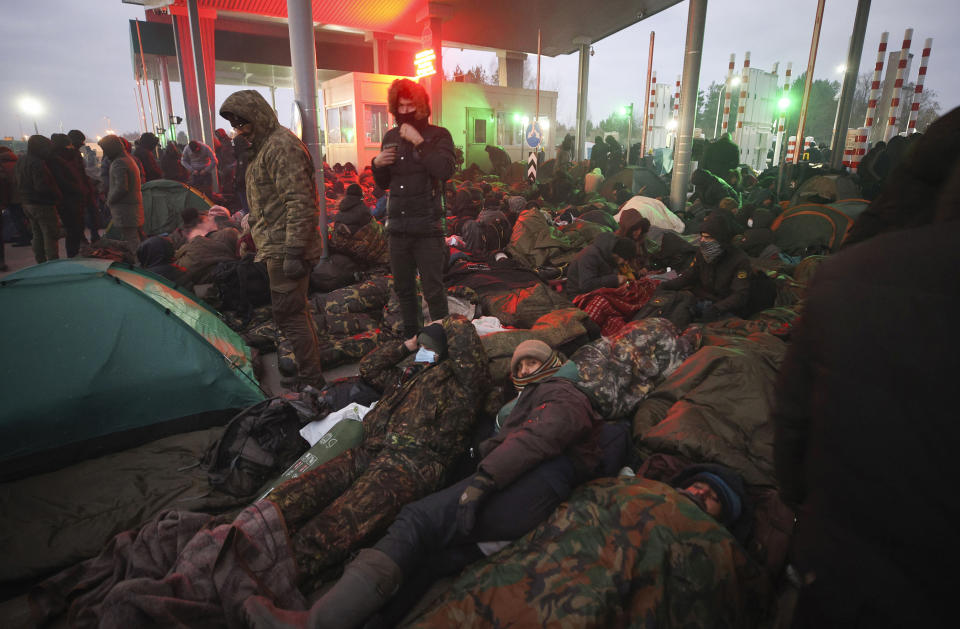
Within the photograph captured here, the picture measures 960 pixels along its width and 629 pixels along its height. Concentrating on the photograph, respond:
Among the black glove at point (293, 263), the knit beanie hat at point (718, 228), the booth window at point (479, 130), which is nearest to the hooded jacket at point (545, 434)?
the black glove at point (293, 263)

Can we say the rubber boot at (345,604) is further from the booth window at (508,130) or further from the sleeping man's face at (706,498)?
the booth window at (508,130)

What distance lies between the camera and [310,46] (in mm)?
6188

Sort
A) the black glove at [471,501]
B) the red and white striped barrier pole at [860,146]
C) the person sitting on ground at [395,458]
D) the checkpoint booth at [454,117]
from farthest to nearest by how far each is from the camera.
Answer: the checkpoint booth at [454,117] < the red and white striped barrier pole at [860,146] < the person sitting on ground at [395,458] < the black glove at [471,501]

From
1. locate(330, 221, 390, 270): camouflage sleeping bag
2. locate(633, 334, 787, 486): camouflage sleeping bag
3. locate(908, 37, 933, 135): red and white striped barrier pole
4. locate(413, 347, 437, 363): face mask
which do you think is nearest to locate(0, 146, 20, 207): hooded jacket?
locate(330, 221, 390, 270): camouflage sleeping bag

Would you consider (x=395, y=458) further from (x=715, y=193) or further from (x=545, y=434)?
(x=715, y=193)

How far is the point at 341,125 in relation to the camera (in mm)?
20219

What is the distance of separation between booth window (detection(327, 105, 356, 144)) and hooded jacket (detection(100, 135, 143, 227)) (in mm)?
12486

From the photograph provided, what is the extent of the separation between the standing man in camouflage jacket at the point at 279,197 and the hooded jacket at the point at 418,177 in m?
0.71

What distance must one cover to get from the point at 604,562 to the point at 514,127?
22699 millimetres

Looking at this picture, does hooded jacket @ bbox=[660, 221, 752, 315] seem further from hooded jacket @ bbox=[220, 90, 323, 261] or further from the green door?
the green door

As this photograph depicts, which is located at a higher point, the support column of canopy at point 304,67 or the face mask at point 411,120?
the support column of canopy at point 304,67

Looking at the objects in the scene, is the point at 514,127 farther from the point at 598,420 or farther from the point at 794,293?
the point at 598,420

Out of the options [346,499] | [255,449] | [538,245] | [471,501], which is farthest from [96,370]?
[538,245]

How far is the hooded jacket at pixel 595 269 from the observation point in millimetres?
5484
